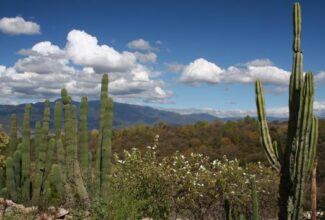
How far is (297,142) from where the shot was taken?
6.98 meters

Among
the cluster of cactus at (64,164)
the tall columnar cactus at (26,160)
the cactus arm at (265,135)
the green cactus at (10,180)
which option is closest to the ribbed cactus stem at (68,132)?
the cluster of cactus at (64,164)

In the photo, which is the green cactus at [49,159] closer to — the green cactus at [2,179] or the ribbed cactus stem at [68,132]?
the green cactus at [2,179]

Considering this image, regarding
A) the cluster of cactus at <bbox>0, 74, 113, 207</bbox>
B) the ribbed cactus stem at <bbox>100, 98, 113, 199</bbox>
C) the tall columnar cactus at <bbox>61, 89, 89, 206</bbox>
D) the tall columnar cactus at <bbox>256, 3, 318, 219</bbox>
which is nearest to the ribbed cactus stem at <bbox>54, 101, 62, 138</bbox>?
the cluster of cactus at <bbox>0, 74, 113, 207</bbox>

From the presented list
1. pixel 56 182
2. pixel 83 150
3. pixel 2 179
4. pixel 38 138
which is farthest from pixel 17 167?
pixel 83 150

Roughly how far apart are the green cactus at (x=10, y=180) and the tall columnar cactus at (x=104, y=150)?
14.1 ft

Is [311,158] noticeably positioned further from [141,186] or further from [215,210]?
[215,210]

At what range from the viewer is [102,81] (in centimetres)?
1585

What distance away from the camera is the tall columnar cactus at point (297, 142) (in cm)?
690

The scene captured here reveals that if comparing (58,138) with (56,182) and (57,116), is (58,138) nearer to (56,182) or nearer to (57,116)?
(57,116)

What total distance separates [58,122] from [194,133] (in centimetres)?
2735

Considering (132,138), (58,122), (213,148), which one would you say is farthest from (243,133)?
(58,122)

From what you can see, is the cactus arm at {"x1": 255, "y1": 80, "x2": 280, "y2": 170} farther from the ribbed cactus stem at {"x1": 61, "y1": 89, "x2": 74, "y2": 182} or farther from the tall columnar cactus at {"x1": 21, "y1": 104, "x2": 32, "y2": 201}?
the tall columnar cactus at {"x1": 21, "y1": 104, "x2": 32, "y2": 201}

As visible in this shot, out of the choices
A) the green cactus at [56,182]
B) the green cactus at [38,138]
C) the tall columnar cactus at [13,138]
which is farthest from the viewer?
the tall columnar cactus at [13,138]

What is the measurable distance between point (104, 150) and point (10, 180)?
15.9ft
